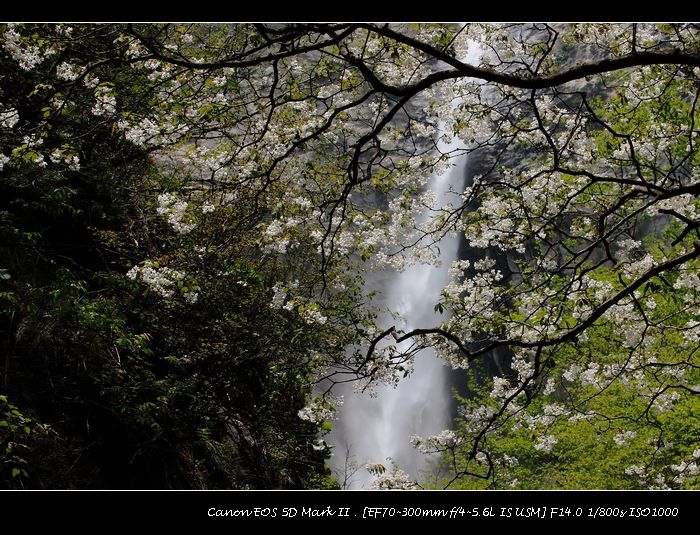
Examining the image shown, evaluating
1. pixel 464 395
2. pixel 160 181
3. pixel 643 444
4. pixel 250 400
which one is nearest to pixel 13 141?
pixel 160 181

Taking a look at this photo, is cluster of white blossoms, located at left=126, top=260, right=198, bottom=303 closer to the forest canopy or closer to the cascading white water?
the forest canopy

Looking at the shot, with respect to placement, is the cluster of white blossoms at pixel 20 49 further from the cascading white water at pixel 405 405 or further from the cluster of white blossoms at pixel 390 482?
the cascading white water at pixel 405 405

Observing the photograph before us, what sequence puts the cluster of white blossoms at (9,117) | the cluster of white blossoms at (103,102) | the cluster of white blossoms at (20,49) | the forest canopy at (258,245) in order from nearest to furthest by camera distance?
the forest canopy at (258,245), the cluster of white blossoms at (9,117), the cluster of white blossoms at (20,49), the cluster of white blossoms at (103,102)

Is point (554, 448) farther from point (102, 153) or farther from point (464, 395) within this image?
point (102, 153)

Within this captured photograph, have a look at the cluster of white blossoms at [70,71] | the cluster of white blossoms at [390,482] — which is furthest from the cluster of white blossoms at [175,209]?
the cluster of white blossoms at [390,482]

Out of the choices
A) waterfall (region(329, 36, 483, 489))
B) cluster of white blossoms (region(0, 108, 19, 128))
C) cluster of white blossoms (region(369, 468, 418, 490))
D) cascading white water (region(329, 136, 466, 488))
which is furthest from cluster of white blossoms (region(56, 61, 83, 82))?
cascading white water (region(329, 136, 466, 488))
